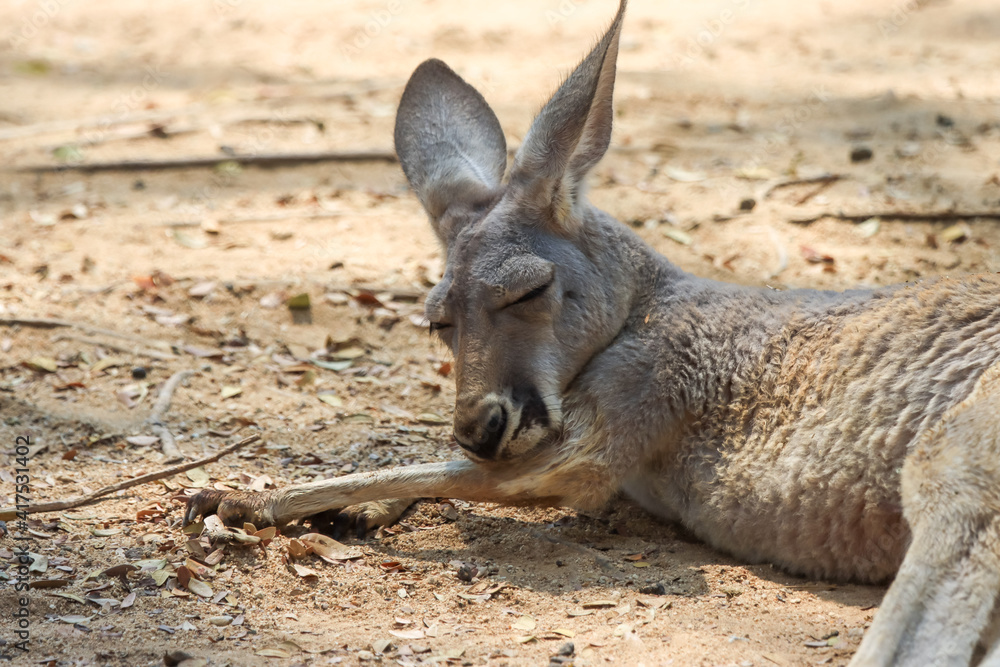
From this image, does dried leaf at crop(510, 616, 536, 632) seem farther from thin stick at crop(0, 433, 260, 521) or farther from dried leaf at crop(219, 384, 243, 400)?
dried leaf at crop(219, 384, 243, 400)

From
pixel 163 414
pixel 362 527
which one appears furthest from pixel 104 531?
pixel 163 414

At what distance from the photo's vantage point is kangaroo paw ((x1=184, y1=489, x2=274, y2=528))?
3656 millimetres

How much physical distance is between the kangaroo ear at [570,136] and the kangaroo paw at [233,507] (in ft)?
5.11

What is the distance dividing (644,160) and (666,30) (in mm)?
3331

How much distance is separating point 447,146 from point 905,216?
132 inches

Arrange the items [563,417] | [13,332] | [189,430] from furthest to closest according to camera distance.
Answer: [13,332], [189,430], [563,417]

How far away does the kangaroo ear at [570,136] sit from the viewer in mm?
3557

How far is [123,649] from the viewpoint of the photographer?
2.89 m

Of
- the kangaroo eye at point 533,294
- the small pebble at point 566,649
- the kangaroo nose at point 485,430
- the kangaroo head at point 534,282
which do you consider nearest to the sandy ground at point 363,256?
the small pebble at point 566,649

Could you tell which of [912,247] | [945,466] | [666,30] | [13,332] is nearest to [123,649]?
[945,466]

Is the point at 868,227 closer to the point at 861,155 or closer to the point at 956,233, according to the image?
the point at 956,233

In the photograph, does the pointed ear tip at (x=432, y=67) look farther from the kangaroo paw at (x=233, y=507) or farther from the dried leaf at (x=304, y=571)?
the dried leaf at (x=304, y=571)

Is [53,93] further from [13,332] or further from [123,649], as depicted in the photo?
[123,649]

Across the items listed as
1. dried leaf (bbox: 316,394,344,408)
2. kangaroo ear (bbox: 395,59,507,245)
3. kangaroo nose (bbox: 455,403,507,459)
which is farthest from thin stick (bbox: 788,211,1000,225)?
kangaroo nose (bbox: 455,403,507,459)
